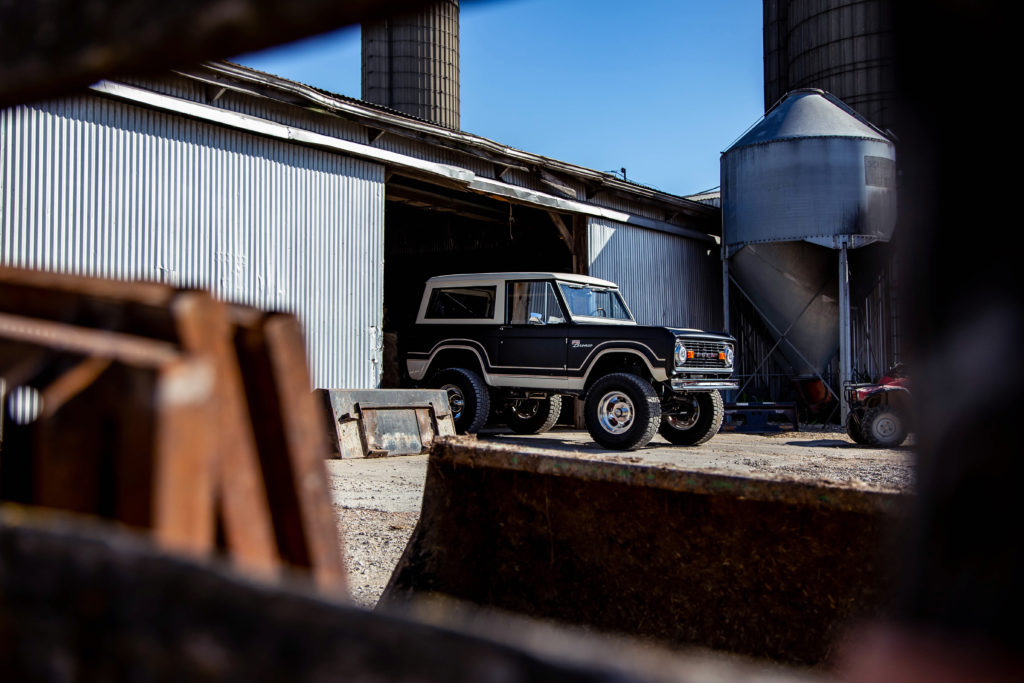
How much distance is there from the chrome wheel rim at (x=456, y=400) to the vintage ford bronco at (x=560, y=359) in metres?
0.02

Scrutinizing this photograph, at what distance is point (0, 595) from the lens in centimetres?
76

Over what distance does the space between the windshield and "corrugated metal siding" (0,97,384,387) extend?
2.51 metres

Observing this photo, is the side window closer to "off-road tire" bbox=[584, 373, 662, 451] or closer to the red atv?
"off-road tire" bbox=[584, 373, 662, 451]

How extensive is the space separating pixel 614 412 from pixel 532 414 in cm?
226

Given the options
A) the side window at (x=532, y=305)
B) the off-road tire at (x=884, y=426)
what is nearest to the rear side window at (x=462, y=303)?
the side window at (x=532, y=305)

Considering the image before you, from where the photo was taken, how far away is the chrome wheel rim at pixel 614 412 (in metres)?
10.0

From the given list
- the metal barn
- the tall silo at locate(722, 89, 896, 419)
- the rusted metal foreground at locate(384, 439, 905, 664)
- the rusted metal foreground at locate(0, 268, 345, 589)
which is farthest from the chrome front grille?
the rusted metal foreground at locate(0, 268, 345, 589)

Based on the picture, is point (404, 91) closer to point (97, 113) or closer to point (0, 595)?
point (97, 113)

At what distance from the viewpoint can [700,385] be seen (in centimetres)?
1052

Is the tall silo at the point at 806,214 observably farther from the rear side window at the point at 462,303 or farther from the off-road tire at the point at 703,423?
the rear side window at the point at 462,303

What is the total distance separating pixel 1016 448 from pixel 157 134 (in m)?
9.41

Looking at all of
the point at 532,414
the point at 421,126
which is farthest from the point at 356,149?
the point at 532,414

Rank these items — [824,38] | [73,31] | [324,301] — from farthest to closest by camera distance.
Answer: [824,38] → [324,301] → [73,31]

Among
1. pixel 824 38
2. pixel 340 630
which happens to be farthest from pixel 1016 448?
pixel 824 38
